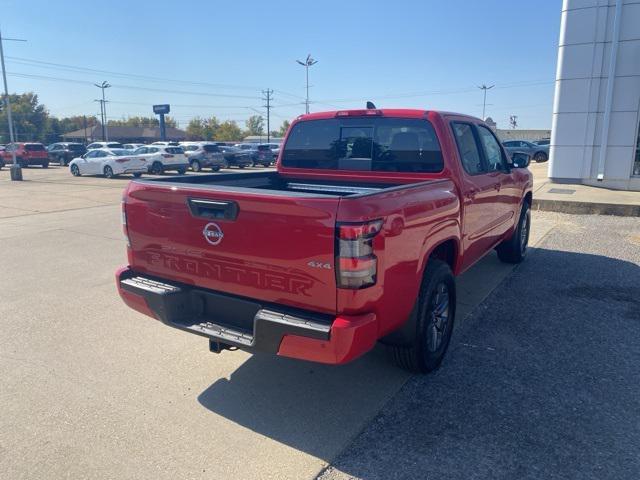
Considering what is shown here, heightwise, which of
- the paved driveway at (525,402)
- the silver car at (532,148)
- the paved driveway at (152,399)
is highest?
the silver car at (532,148)

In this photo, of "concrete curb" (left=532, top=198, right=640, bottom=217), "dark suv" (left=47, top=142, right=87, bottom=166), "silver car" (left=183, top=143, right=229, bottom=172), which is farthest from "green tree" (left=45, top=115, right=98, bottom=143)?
"concrete curb" (left=532, top=198, right=640, bottom=217)

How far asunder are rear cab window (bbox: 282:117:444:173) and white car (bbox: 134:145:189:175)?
2158 cm

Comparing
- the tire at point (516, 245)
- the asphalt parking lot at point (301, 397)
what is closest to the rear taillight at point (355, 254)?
the asphalt parking lot at point (301, 397)

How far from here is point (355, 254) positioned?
2736mm

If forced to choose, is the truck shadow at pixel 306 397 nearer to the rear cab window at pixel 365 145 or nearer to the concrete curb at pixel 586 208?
the rear cab window at pixel 365 145

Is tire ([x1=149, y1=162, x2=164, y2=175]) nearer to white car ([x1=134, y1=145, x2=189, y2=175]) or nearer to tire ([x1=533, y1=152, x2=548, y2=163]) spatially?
white car ([x1=134, y1=145, x2=189, y2=175])

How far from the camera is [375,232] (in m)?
2.82

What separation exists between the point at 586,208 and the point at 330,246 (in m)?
10.8

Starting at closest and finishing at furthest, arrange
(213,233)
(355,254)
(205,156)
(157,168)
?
1. (355,254)
2. (213,233)
3. (157,168)
4. (205,156)

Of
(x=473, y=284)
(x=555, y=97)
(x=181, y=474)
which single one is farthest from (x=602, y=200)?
(x=181, y=474)

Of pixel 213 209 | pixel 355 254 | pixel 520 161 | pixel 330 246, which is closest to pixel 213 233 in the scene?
pixel 213 209

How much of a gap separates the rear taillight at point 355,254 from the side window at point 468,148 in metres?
2.12

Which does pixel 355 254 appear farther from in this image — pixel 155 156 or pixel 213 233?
pixel 155 156

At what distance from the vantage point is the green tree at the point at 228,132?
115m
